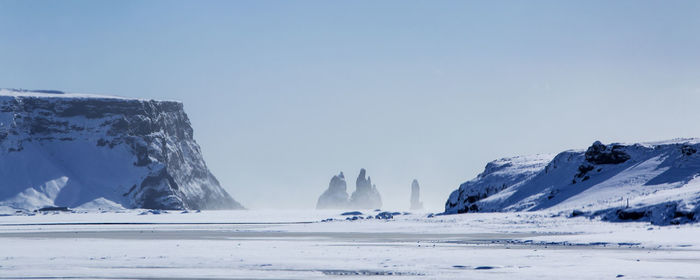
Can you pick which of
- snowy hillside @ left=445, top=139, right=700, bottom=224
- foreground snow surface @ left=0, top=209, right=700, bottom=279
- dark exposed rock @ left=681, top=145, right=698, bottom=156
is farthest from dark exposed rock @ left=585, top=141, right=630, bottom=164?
foreground snow surface @ left=0, top=209, right=700, bottom=279

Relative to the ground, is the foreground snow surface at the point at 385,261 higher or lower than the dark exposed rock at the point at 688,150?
lower

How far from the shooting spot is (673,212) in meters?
79.7

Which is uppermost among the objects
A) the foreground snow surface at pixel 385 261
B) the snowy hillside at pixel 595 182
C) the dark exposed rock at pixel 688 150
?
the dark exposed rock at pixel 688 150

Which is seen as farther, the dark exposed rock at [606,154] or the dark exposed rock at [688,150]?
the dark exposed rock at [606,154]

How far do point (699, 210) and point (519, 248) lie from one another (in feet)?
124

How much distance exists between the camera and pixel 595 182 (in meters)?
124

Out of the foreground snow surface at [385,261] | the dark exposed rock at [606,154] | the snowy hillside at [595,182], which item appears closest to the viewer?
the foreground snow surface at [385,261]

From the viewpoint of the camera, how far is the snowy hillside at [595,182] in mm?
99156

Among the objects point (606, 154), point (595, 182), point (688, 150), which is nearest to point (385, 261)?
point (595, 182)

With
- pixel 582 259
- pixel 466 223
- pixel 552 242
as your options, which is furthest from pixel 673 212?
pixel 582 259

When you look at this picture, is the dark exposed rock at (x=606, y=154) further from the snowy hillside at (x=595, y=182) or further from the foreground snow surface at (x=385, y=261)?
the foreground snow surface at (x=385, y=261)

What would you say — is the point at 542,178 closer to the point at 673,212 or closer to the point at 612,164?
the point at 612,164

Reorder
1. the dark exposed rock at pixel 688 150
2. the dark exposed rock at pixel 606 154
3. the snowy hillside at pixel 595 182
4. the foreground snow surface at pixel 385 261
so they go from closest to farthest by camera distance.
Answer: the foreground snow surface at pixel 385 261
the snowy hillside at pixel 595 182
the dark exposed rock at pixel 688 150
the dark exposed rock at pixel 606 154

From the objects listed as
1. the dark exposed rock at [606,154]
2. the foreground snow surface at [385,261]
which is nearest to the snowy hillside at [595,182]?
the dark exposed rock at [606,154]
